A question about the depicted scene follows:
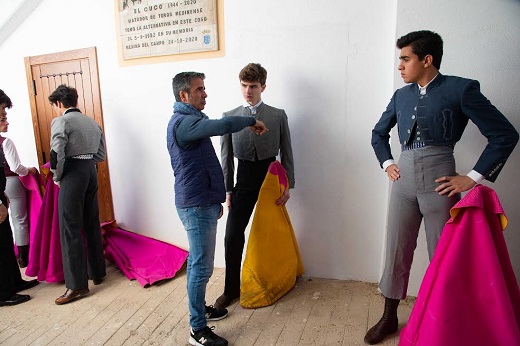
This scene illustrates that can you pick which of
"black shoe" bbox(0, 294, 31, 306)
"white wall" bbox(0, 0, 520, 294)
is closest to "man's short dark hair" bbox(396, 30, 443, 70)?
"white wall" bbox(0, 0, 520, 294)

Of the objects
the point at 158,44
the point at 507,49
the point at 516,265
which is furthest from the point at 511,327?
the point at 158,44

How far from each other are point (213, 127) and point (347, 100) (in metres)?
1.13

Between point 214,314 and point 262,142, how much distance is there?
115cm

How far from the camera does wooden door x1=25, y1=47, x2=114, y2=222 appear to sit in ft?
10.5

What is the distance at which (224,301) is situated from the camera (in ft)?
8.02

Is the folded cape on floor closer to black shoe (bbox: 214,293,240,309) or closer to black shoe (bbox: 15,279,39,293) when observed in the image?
black shoe (bbox: 15,279,39,293)

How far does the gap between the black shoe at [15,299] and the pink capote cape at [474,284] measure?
268 centimetres

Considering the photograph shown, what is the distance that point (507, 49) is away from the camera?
80.4 inches

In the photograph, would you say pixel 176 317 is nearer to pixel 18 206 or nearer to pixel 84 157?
pixel 84 157

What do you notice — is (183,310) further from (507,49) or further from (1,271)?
(507,49)

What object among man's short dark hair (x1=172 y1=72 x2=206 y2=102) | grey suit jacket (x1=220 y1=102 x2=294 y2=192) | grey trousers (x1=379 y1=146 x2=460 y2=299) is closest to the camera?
grey trousers (x1=379 y1=146 x2=460 y2=299)

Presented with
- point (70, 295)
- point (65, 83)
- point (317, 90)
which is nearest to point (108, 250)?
point (70, 295)

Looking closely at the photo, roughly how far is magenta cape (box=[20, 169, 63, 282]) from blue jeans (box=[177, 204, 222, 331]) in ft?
4.78

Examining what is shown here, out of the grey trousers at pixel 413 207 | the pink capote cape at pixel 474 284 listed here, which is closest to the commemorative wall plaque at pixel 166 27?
the grey trousers at pixel 413 207
